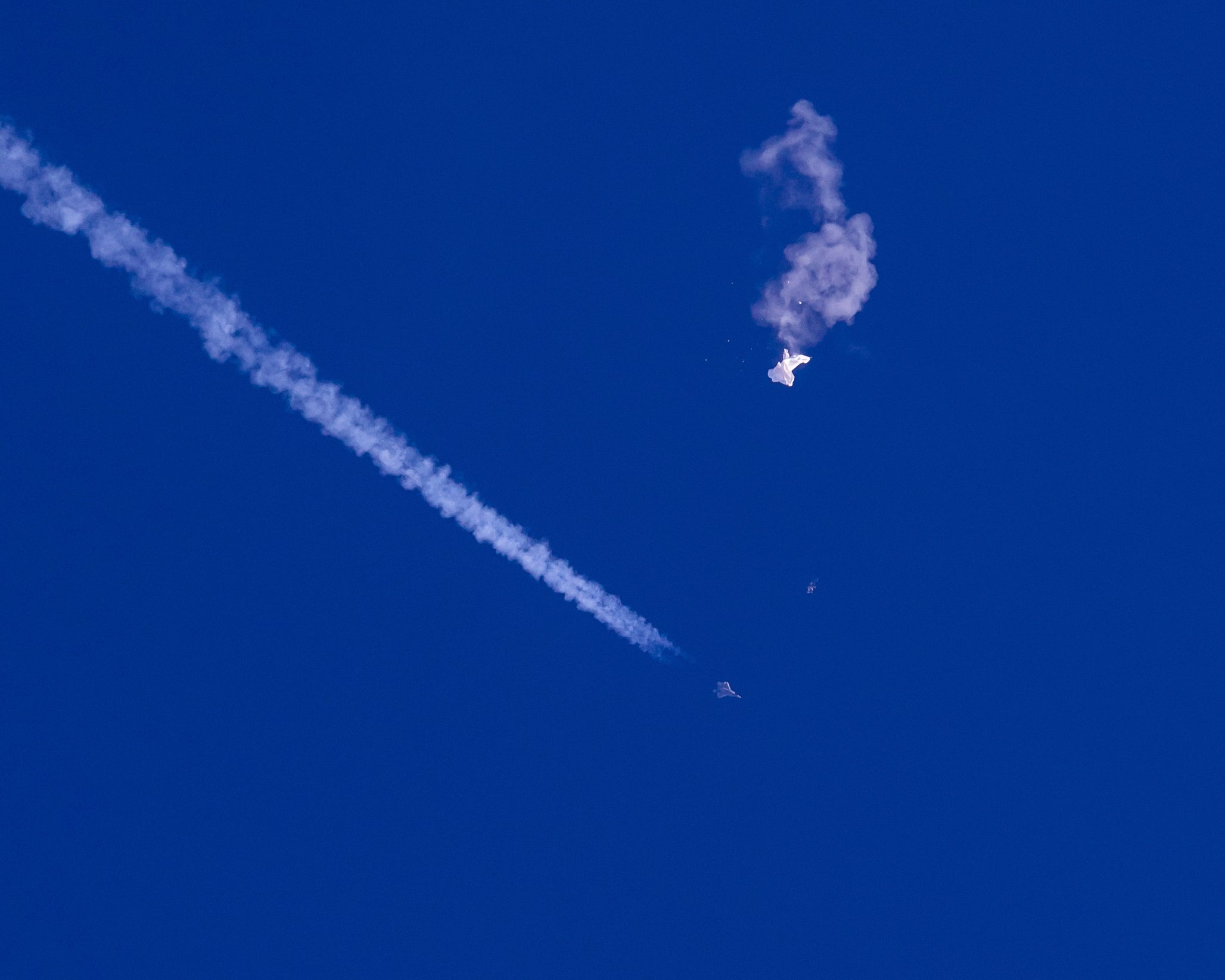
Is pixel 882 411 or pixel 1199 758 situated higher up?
pixel 882 411

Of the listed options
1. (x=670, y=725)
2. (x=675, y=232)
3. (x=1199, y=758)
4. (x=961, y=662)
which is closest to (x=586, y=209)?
(x=675, y=232)

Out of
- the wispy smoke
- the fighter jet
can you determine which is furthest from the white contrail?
the wispy smoke

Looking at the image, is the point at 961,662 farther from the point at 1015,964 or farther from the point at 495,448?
the point at 495,448

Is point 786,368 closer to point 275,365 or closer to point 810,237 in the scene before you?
point 810,237

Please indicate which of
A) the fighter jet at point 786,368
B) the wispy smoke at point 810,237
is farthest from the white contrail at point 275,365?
the wispy smoke at point 810,237

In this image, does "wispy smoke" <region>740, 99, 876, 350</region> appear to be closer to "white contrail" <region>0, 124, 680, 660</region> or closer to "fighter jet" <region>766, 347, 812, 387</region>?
"fighter jet" <region>766, 347, 812, 387</region>

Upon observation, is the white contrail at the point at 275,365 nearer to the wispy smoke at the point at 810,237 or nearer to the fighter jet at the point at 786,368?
the fighter jet at the point at 786,368
